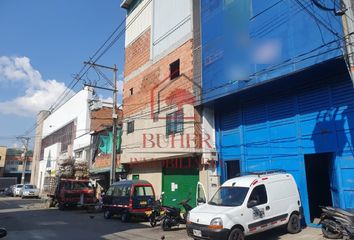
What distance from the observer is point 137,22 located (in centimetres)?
2511

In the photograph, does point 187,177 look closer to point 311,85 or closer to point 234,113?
point 234,113

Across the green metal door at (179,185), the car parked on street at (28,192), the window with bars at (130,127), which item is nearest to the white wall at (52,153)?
the car parked on street at (28,192)

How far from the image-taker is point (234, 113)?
16.1 metres

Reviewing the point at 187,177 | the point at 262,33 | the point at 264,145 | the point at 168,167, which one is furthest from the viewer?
the point at 168,167

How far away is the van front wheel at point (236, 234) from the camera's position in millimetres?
8975

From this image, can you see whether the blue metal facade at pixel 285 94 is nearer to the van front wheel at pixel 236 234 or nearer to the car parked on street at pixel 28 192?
the van front wheel at pixel 236 234

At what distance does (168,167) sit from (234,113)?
6071mm

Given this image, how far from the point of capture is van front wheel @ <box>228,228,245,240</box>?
8975mm

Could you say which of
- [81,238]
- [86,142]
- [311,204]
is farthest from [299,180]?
[86,142]

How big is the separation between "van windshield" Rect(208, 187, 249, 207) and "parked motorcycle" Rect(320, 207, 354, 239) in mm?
2697

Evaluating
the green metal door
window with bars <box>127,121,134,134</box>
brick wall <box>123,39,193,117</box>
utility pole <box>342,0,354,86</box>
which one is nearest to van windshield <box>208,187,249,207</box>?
utility pole <box>342,0,354,86</box>

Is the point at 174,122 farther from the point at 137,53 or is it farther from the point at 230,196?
the point at 137,53

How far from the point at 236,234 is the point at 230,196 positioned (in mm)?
1383

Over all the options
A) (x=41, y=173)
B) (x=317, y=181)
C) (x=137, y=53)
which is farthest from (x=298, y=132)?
(x=41, y=173)
